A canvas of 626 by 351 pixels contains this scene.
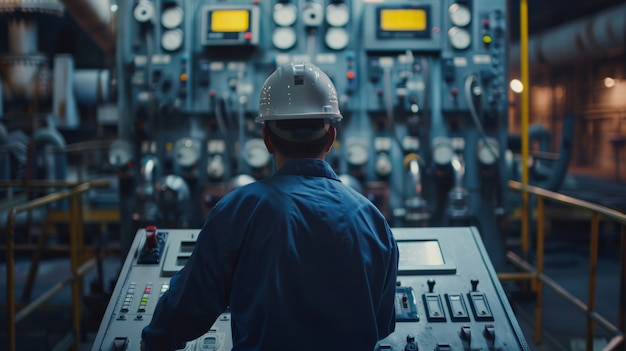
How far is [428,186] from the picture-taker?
17.5ft

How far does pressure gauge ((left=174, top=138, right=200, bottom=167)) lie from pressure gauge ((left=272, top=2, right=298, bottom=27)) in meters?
1.17

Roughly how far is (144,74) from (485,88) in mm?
2709

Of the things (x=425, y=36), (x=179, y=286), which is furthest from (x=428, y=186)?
(x=179, y=286)

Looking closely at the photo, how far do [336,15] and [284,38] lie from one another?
0.45 m

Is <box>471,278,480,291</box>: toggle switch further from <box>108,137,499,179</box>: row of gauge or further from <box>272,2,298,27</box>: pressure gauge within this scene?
<box>272,2,298,27</box>: pressure gauge

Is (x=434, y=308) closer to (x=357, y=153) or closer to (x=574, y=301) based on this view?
(x=574, y=301)

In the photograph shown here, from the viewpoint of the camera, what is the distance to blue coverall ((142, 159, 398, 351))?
1.79m

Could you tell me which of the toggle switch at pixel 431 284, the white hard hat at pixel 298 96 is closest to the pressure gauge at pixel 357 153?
the toggle switch at pixel 431 284

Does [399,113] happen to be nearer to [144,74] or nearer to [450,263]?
[144,74]

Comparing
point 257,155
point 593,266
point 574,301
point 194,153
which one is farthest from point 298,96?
point 194,153

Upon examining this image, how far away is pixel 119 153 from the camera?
5.16 metres

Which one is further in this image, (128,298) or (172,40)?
(172,40)

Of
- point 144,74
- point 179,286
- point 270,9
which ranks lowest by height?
point 179,286

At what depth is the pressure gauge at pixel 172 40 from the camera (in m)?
5.31
